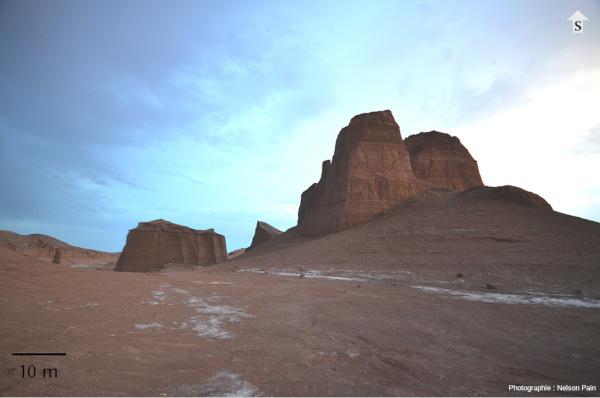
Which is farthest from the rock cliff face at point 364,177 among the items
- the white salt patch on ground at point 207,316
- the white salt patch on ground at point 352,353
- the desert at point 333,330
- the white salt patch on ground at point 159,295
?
the white salt patch on ground at point 352,353

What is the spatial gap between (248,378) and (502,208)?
1011 inches

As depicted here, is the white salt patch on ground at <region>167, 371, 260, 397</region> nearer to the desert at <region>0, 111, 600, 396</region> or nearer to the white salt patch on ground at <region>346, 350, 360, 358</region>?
the desert at <region>0, 111, 600, 396</region>

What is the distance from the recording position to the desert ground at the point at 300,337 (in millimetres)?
3357

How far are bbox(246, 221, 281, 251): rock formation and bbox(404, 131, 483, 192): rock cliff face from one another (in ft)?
88.6

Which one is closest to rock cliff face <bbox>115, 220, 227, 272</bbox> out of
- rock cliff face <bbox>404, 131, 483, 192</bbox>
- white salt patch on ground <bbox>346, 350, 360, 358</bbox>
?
rock cliff face <bbox>404, 131, 483, 192</bbox>

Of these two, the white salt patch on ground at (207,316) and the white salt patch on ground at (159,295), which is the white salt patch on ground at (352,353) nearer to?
the white salt patch on ground at (207,316)

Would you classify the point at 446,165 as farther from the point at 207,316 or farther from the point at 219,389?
the point at 219,389

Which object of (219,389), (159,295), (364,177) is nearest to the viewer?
(219,389)

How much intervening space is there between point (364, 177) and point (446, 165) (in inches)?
945

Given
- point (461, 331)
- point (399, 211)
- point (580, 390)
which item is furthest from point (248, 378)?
point (399, 211)

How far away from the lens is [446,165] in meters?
49.4

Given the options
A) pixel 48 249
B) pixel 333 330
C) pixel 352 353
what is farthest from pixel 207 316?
pixel 48 249

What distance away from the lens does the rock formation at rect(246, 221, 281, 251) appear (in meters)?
54.2

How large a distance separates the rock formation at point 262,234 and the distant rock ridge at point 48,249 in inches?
1160
